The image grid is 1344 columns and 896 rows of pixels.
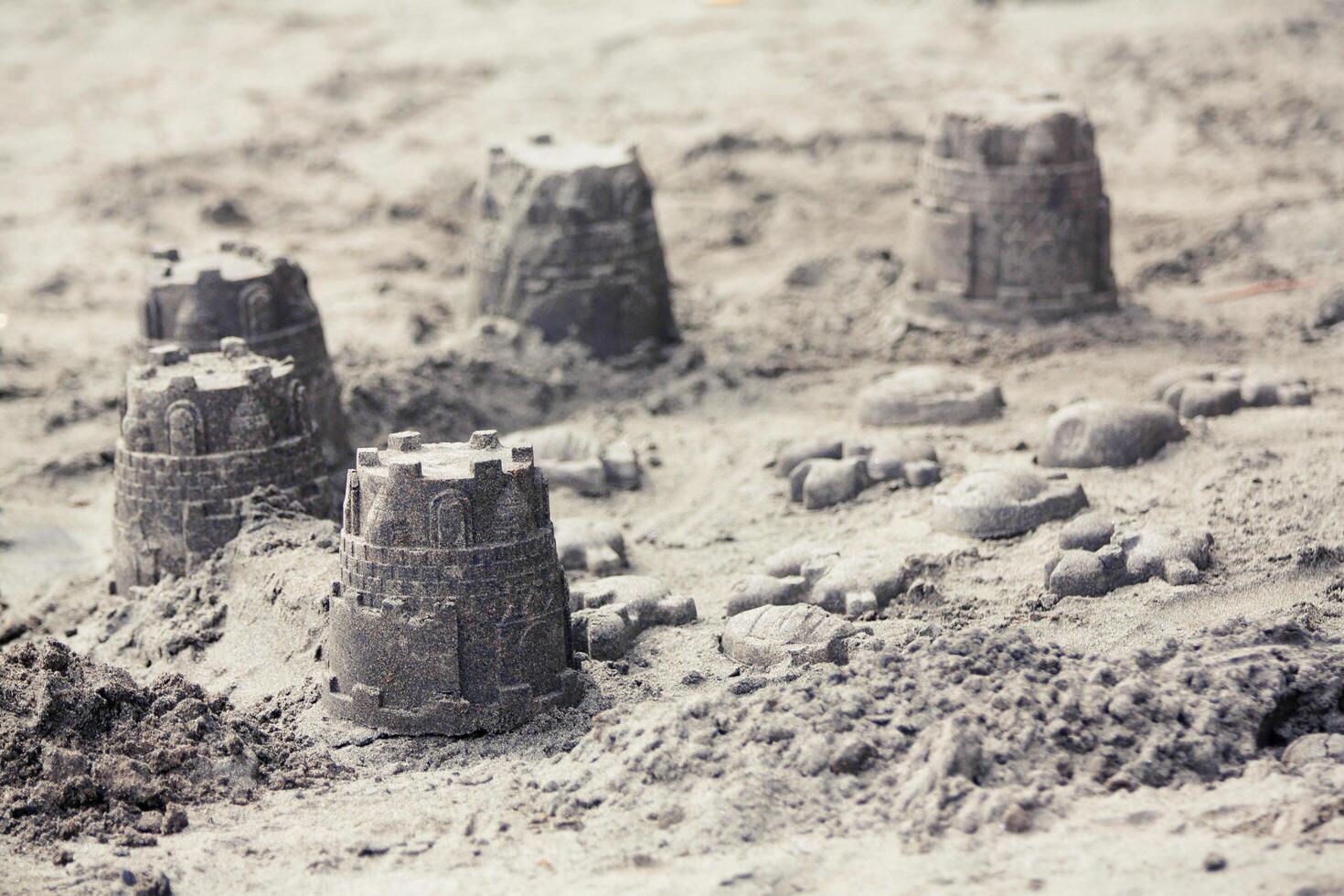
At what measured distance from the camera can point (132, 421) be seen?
296 inches

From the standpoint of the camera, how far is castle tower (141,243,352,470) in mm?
8945

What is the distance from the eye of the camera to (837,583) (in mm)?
7156

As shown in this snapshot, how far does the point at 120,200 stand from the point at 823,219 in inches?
211

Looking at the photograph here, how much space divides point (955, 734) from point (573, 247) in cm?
569

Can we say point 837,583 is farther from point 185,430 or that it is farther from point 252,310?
point 252,310

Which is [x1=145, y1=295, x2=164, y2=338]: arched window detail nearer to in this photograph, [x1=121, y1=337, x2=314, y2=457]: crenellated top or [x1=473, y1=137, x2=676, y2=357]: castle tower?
[x1=121, y1=337, x2=314, y2=457]: crenellated top

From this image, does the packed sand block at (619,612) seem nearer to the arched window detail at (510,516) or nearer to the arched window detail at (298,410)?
the arched window detail at (510,516)

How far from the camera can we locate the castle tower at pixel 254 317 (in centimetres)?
895

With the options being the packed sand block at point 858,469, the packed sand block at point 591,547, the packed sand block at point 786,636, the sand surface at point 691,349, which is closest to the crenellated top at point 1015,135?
the sand surface at point 691,349

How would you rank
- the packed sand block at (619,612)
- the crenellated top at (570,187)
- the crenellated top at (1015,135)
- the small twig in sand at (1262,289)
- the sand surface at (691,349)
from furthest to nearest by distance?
the small twig in sand at (1262,289) → the crenellated top at (1015,135) → the crenellated top at (570,187) → the packed sand block at (619,612) → the sand surface at (691,349)

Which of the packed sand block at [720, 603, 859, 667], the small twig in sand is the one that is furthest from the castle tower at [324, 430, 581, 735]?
the small twig in sand

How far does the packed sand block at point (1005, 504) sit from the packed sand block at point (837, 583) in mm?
309

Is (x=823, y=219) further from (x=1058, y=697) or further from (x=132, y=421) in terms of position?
(x=1058, y=697)

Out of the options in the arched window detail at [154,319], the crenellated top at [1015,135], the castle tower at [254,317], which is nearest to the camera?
the castle tower at [254,317]
